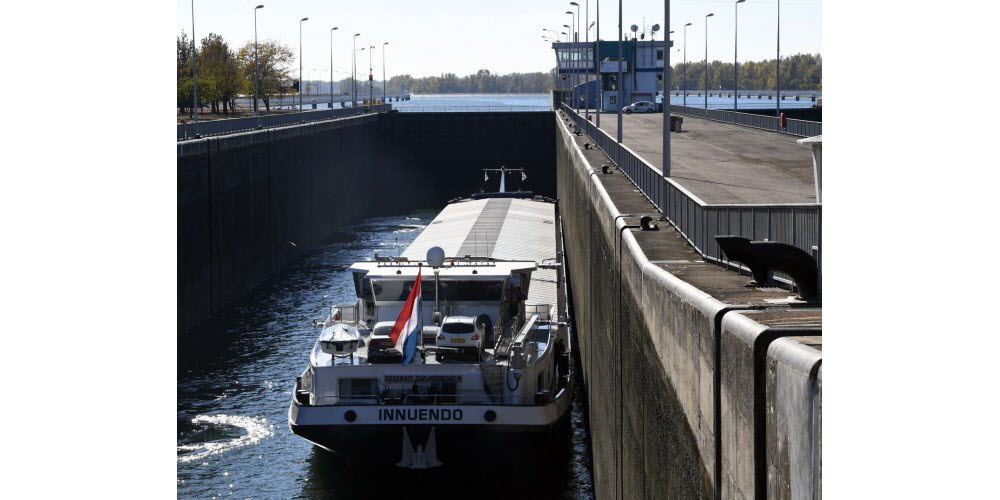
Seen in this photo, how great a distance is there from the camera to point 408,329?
25.0 m

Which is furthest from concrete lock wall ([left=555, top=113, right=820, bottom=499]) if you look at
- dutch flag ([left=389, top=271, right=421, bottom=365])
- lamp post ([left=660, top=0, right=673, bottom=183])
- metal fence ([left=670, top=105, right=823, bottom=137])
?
metal fence ([left=670, top=105, right=823, bottom=137])

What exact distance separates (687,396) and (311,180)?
66305mm

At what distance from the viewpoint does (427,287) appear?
2822 centimetres

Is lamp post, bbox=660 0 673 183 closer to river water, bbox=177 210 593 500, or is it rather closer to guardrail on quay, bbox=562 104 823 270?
guardrail on quay, bbox=562 104 823 270

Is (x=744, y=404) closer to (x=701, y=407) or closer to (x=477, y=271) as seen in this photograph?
(x=701, y=407)

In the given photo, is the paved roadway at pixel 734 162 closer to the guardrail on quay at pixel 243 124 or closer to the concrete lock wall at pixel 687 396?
the concrete lock wall at pixel 687 396

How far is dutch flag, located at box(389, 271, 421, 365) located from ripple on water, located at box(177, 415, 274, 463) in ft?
19.4

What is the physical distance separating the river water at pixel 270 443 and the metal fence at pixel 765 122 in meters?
22.9

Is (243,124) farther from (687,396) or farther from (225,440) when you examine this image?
(687,396)

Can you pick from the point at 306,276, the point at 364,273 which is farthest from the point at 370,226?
the point at 364,273

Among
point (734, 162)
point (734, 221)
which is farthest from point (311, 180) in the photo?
point (734, 221)

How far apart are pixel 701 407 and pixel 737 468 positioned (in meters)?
1.58

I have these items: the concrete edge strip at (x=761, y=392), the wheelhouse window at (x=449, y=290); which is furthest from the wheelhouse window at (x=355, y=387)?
the concrete edge strip at (x=761, y=392)

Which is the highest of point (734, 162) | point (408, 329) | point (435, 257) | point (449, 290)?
point (734, 162)
